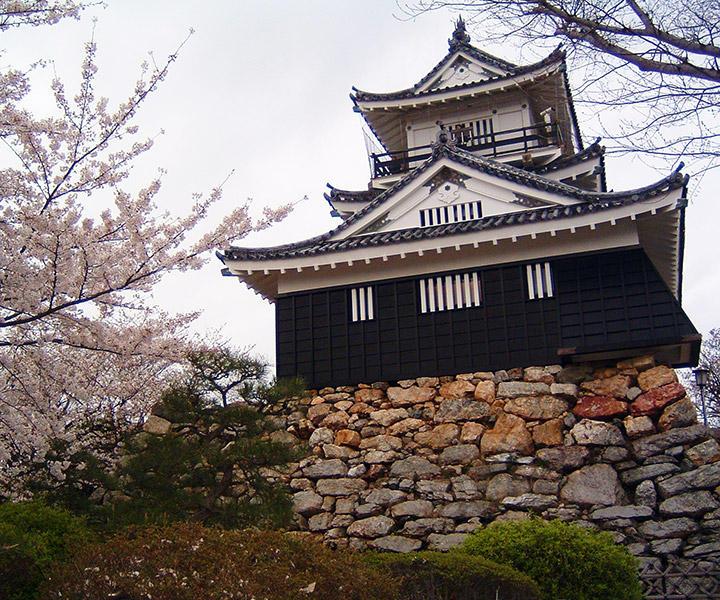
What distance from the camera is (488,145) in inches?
701

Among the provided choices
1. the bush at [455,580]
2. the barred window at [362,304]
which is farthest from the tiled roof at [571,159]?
the bush at [455,580]

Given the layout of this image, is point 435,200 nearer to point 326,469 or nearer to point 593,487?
point 326,469

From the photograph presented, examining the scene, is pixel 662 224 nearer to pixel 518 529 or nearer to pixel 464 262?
pixel 464 262

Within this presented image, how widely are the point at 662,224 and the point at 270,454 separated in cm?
786

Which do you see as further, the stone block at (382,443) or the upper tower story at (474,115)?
the upper tower story at (474,115)

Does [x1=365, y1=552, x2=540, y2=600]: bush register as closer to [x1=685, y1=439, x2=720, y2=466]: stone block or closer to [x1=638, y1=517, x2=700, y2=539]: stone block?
[x1=638, y1=517, x2=700, y2=539]: stone block

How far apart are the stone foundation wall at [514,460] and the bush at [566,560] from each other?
6.70 ft

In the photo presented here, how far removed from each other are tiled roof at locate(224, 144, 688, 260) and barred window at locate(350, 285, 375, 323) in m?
0.87

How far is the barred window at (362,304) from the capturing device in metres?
13.7

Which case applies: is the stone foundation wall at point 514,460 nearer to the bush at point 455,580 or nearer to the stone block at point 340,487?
the stone block at point 340,487

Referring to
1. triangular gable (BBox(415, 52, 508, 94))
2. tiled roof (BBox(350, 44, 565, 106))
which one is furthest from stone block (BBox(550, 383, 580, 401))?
triangular gable (BBox(415, 52, 508, 94))

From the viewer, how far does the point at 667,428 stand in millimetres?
11320

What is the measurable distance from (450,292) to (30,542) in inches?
336

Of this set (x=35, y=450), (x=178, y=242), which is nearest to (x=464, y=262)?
(x=178, y=242)
